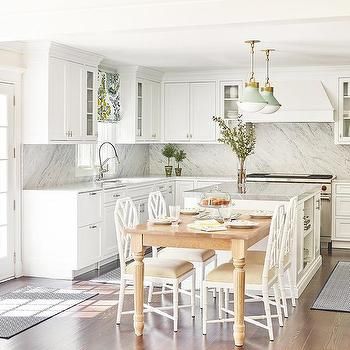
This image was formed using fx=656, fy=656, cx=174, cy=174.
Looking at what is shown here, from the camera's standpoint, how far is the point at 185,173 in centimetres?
968

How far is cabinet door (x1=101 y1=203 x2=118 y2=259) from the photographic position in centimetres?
713

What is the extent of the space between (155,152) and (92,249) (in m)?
3.24

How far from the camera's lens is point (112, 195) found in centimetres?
728

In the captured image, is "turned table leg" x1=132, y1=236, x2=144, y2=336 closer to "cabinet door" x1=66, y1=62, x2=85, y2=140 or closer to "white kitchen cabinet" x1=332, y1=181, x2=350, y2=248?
"cabinet door" x1=66, y1=62, x2=85, y2=140

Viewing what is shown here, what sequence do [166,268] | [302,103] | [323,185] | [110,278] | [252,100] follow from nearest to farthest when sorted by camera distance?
1. [166,268]
2. [252,100]
3. [110,278]
4. [323,185]
5. [302,103]

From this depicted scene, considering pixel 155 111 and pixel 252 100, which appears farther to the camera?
pixel 155 111

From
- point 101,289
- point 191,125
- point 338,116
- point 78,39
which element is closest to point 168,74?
point 191,125

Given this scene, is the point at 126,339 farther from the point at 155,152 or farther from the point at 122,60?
the point at 155,152

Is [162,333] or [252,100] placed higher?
[252,100]

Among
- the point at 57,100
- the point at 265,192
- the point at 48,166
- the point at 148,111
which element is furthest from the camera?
the point at 148,111

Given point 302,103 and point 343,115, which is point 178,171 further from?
point 343,115

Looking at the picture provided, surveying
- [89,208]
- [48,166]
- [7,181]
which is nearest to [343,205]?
[89,208]

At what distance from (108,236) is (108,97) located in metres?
2.02

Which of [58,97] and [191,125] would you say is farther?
[191,125]
